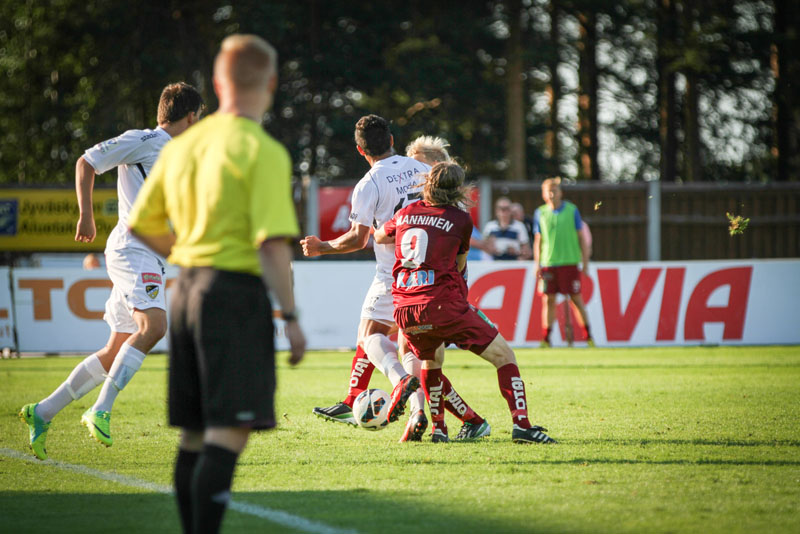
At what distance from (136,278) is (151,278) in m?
0.09

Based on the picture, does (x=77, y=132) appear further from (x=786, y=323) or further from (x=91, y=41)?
(x=786, y=323)

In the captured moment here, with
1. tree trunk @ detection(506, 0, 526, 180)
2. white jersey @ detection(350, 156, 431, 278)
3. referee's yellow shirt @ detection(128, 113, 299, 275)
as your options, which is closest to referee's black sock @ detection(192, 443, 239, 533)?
referee's yellow shirt @ detection(128, 113, 299, 275)

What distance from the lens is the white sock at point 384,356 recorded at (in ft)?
22.5

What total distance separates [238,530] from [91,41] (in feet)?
97.0

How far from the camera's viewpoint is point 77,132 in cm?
3334

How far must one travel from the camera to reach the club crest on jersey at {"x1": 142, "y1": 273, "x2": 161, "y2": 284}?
6.49 metres

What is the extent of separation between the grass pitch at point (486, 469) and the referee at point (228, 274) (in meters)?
0.93

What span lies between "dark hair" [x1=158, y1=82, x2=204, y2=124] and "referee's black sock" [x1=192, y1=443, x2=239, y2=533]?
11.0 ft

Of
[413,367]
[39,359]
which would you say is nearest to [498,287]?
[39,359]

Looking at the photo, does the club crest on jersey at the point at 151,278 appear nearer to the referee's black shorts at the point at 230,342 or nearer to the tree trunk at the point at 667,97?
the referee's black shorts at the point at 230,342

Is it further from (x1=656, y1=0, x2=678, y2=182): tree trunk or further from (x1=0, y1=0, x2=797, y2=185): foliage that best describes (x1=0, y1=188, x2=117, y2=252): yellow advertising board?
(x1=656, y1=0, x2=678, y2=182): tree trunk

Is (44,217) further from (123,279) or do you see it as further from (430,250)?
(430,250)

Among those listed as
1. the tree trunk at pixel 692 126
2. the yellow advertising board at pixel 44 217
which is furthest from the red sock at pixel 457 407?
the tree trunk at pixel 692 126

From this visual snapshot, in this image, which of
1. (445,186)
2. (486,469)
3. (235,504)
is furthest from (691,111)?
(235,504)
